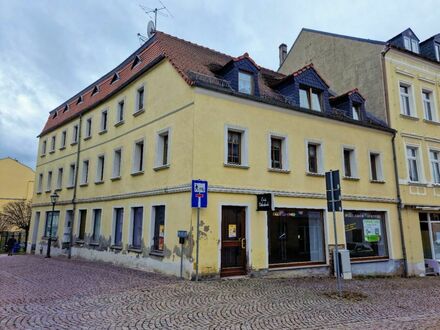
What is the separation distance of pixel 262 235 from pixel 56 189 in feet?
56.6

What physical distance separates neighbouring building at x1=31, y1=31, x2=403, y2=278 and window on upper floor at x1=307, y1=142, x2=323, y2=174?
6 cm

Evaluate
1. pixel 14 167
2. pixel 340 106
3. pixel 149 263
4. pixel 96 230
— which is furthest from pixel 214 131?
pixel 14 167

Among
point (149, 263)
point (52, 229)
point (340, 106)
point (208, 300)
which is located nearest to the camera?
point (208, 300)

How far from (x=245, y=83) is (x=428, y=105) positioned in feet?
42.7

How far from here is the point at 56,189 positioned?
24.5 metres

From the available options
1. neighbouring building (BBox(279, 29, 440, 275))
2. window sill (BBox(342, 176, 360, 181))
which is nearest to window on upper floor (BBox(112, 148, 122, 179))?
window sill (BBox(342, 176, 360, 181))

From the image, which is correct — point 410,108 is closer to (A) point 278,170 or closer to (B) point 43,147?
(A) point 278,170

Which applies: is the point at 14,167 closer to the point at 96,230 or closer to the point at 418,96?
the point at 96,230

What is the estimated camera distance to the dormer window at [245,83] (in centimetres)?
1430

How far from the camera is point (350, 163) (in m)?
17.2

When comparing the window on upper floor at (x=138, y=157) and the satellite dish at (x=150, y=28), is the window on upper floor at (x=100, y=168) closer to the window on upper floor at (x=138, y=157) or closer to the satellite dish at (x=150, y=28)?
the window on upper floor at (x=138, y=157)

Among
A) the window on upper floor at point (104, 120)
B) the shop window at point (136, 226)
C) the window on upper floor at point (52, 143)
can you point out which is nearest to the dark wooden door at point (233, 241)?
the shop window at point (136, 226)

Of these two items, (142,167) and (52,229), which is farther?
(52,229)

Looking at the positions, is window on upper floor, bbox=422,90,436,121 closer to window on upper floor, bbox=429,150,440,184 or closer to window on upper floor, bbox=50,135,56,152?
window on upper floor, bbox=429,150,440,184
